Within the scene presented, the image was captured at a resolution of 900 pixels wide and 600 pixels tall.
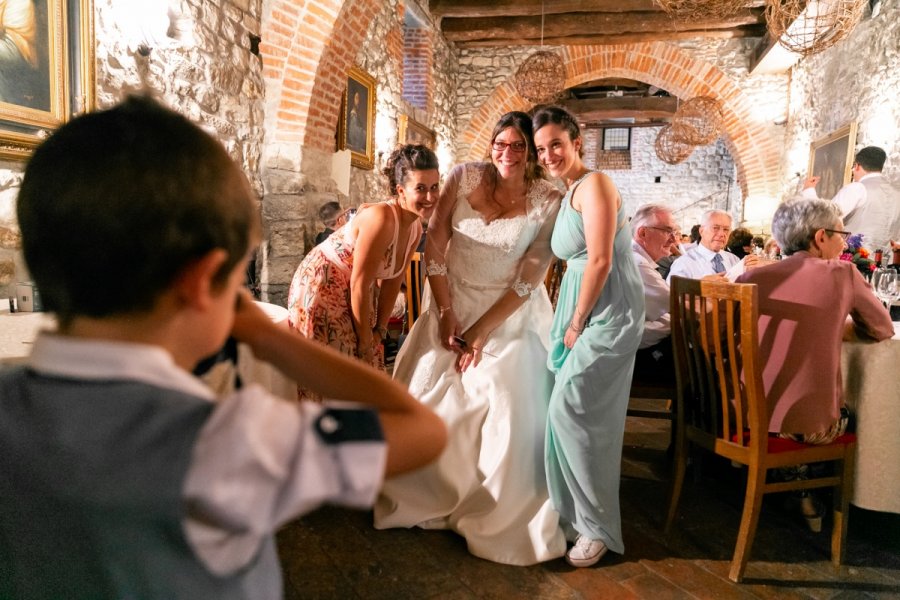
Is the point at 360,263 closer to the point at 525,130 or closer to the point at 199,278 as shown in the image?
the point at 525,130

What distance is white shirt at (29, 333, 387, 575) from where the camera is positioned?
0.48 meters

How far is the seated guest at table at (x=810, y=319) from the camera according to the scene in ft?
6.34

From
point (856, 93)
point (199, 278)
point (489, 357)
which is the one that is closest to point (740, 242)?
point (856, 93)

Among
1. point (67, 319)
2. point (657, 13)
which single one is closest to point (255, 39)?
point (67, 319)

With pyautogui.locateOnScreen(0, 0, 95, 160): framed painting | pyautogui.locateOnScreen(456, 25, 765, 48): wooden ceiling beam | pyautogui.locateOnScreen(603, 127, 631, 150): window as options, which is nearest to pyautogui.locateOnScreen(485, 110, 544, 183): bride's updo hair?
pyautogui.locateOnScreen(0, 0, 95, 160): framed painting

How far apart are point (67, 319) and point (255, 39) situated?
13.0 feet

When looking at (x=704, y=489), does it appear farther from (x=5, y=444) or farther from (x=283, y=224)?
(x=283, y=224)

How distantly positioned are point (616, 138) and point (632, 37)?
25.0 ft

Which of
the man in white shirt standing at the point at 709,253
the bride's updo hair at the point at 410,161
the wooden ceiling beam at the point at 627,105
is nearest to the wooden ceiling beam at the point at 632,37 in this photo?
the wooden ceiling beam at the point at 627,105

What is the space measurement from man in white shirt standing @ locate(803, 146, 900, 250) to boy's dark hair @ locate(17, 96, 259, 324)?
5.54 m

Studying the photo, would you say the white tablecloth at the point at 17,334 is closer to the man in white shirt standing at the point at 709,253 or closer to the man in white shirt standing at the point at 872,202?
the man in white shirt standing at the point at 709,253

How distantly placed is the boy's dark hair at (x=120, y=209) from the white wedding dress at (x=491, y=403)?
1776 mm

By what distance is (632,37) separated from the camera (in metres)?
8.54

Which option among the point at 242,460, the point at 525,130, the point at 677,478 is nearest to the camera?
the point at 242,460
